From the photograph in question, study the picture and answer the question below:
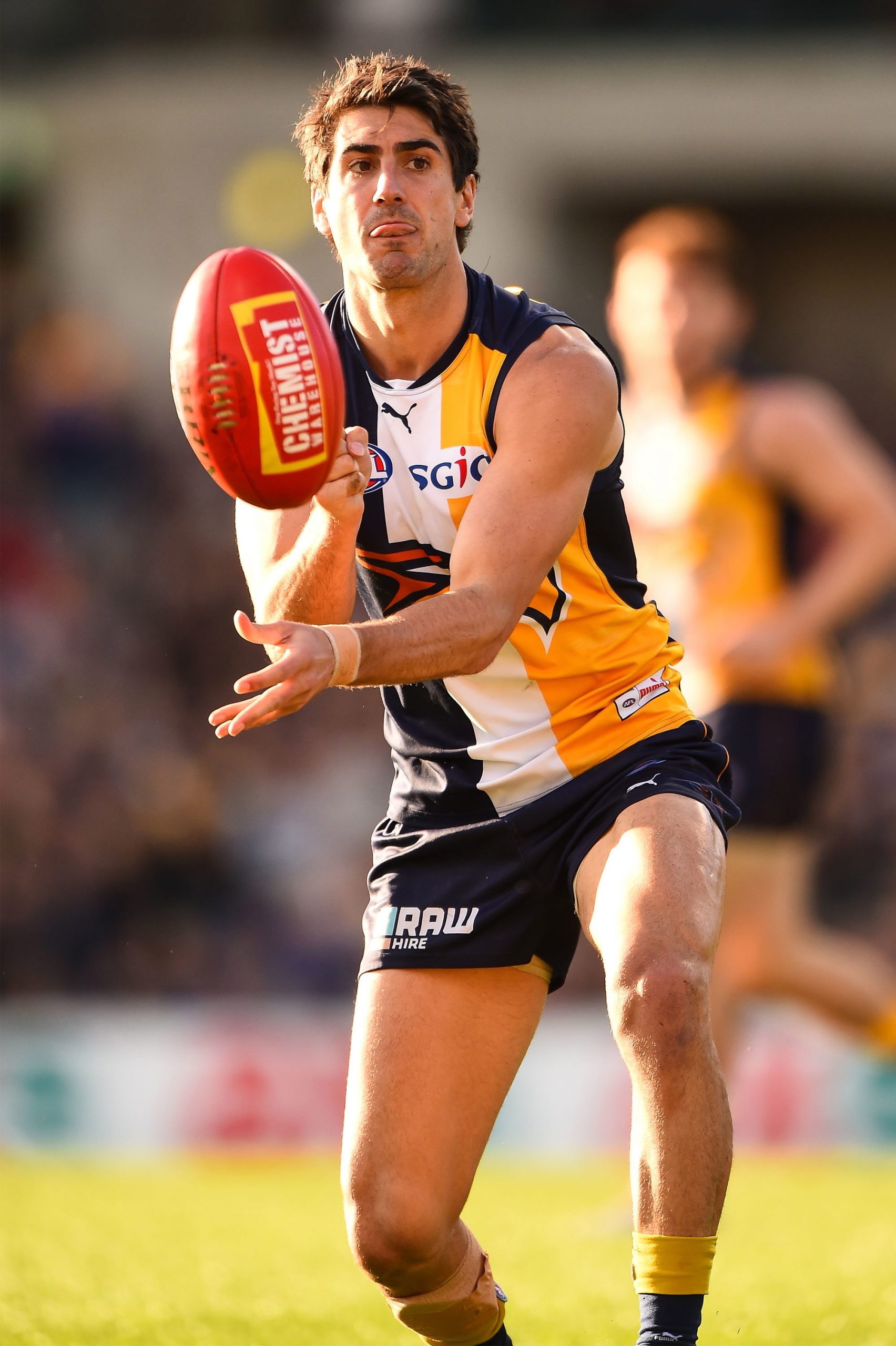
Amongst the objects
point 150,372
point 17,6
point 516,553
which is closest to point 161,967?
point 150,372

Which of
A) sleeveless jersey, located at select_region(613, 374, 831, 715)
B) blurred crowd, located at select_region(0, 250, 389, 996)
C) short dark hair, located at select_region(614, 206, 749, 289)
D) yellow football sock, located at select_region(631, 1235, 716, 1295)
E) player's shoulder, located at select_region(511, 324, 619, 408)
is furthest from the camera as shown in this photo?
blurred crowd, located at select_region(0, 250, 389, 996)

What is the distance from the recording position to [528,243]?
15586mm

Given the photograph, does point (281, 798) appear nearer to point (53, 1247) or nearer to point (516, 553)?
point (53, 1247)

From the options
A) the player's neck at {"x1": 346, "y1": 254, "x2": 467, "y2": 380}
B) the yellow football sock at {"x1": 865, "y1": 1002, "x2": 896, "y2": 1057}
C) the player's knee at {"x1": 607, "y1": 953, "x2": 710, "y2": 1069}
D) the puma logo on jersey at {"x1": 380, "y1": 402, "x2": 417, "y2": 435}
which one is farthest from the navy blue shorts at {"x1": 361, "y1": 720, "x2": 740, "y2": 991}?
the yellow football sock at {"x1": 865, "y1": 1002, "x2": 896, "y2": 1057}

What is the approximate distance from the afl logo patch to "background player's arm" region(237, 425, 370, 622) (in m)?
0.03

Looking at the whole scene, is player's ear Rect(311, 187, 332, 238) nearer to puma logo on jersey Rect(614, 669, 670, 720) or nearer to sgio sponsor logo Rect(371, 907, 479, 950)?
puma logo on jersey Rect(614, 669, 670, 720)

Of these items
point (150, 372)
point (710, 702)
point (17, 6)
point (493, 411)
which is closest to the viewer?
point (493, 411)

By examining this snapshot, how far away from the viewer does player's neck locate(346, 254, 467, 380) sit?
3557 mm

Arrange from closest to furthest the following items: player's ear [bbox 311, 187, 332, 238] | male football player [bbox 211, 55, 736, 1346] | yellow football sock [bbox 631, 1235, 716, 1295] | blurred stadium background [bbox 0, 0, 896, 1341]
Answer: yellow football sock [bbox 631, 1235, 716, 1295] < male football player [bbox 211, 55, 736, 1346] < player's ear [bbox 311, 187, 332, 238] < blurred stadium background [bbox 0, 0, 896, 1341]

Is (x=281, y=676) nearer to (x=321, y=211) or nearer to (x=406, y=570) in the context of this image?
(x=406, y=570)

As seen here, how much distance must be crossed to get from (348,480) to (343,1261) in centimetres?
296

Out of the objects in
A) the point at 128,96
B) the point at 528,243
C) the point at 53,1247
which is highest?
the point at 128,96

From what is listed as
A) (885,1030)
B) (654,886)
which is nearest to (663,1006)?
(654,886)

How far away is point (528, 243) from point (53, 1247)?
1162cm
